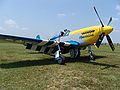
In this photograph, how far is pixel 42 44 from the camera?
→ 19.5m

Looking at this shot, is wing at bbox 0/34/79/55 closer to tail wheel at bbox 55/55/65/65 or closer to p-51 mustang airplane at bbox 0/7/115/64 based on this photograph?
p-51 mustang airplane at bbox 0/7/115/64

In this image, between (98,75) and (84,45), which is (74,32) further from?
(98,75)

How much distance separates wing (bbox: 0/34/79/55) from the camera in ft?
59.0

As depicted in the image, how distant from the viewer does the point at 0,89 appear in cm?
995

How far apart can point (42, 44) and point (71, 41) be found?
2.93 metres

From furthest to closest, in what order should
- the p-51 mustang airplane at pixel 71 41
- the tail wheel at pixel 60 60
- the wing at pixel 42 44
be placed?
the p-51 mustang airplane at pixel 71 41, the tail wheel at pixel 60 60, the wing at pixel 42 44

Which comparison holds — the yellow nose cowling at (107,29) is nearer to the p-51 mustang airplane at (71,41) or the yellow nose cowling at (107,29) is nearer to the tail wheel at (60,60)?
the p-51 mustang airplane at (71,41)

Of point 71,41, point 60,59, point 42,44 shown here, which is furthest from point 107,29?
point 42,44

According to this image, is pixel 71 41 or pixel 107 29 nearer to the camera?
pixel 107 29

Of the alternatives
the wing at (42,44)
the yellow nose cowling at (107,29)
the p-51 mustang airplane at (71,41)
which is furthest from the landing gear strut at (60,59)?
the yellow nose cowling at (107,29)

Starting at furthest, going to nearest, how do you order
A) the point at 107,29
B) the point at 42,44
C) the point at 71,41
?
the point at 71,41 < the point at 42,44 < the point at 107,29

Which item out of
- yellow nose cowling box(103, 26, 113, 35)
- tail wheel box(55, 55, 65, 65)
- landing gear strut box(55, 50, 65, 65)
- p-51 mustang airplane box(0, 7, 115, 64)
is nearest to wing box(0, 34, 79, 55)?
p-51 mustang airplane box(0, 7, 115, 64)

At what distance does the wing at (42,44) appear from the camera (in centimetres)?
1797

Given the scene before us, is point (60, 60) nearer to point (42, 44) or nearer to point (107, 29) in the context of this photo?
point (42, 44)
